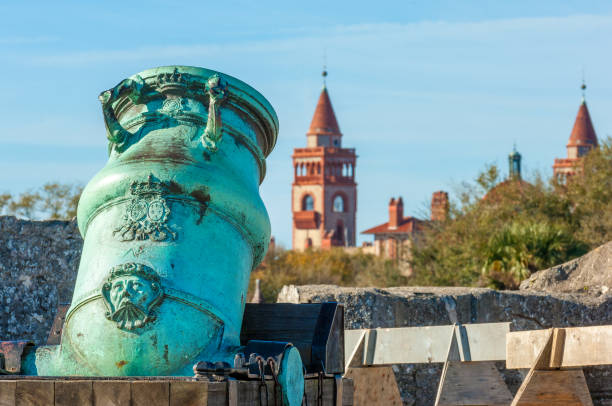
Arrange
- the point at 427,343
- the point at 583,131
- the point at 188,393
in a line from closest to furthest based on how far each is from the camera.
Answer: the point at 188,393 → the point at 427,343 → the point at 583,131

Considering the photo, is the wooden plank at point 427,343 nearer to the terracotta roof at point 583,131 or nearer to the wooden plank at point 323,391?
the wooden plank at point 323,391

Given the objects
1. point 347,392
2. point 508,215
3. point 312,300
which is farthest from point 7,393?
point 508,215

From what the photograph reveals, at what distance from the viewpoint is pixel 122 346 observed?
14.9 feet

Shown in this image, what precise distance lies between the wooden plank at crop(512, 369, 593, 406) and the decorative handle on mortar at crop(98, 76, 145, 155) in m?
1.98

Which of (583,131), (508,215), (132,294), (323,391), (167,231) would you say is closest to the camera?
(132,294)

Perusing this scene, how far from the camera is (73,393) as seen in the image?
3.95 meters

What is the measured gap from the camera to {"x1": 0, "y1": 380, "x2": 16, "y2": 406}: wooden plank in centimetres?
399

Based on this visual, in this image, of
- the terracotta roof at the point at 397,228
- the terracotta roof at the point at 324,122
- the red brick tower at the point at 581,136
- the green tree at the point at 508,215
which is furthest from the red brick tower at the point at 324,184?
the green tree at the point at 508,215

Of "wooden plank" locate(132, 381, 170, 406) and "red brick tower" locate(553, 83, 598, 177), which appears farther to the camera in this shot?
"red brick tower" locate(553, 83, 598, 177)

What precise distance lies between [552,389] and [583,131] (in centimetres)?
12949

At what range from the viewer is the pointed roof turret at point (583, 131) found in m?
131

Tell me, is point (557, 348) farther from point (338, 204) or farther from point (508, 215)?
point (338, 204)

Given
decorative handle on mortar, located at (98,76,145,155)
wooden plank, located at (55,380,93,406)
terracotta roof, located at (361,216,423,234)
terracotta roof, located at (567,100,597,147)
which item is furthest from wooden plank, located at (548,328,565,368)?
terracotta roof, located at (567,100,597,147)

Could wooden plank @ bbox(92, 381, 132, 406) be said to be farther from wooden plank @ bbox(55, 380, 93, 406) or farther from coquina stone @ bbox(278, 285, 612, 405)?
coquina stone @ bbox(278, 285, 612, 405)
